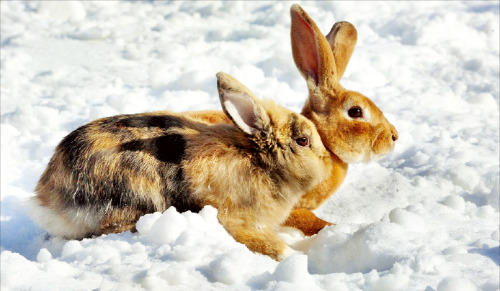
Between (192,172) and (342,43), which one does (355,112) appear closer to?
(342,43)

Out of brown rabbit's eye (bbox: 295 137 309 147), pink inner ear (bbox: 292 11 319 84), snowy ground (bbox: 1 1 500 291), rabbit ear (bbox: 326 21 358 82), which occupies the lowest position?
snowy ground (bbox: 1 1 500 291)

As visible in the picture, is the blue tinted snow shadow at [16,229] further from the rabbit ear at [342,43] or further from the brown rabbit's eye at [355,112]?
the rabbit ear at [342,43]

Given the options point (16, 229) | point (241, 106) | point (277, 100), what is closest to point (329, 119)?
point (241, 106)

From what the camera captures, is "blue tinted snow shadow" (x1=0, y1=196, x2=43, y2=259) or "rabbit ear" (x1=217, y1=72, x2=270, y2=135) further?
"blue tinted snow shadow" (x1=0, y1=196, x2=43, y2=259)

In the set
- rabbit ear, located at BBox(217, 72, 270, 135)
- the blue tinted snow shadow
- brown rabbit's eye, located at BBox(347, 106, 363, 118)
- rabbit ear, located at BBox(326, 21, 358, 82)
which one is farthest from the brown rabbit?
the blue tinted snow shadow

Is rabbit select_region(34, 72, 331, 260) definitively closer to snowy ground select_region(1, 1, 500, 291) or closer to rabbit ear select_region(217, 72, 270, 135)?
rabbit ear select_region(217, 72, 270, 135)

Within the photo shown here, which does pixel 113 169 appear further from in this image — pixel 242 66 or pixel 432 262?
pixel 242 66
